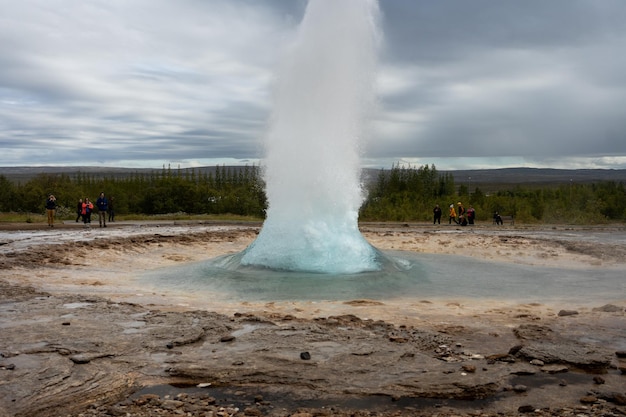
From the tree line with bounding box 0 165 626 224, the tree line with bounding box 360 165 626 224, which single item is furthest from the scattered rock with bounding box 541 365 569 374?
the tree line with bounding box 0 165 626 224

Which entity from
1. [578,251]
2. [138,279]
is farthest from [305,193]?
[578,251]

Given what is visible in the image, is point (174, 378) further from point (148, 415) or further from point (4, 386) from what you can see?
point (4, 386)

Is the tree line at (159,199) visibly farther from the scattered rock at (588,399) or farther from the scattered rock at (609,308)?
the scattered rock at (588,399)

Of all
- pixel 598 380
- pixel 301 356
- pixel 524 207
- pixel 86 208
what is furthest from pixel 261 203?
pixel 598 380

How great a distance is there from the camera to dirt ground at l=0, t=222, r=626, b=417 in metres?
4.24

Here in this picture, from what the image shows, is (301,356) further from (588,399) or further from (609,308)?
(609,308)

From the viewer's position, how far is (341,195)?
40.6 ft

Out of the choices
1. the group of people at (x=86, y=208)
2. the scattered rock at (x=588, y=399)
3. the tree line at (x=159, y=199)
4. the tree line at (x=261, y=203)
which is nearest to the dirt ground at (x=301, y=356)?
the scattered rock at (x=588, y=399)

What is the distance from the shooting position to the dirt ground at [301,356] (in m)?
4.24

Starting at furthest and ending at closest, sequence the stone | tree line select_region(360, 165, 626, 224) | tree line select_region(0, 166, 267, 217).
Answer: tree line select_region(0, 166, 267, 217) < tree line select_region(360, 165, 626, 224) < the stone

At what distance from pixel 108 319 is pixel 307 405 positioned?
3356 mm

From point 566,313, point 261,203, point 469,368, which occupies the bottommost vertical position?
point 261,203

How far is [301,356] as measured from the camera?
17.1ft

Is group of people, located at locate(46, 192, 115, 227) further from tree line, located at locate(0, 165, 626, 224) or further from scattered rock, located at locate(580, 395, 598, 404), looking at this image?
scattered rock, located at locate(580, 395, 598, 404)
